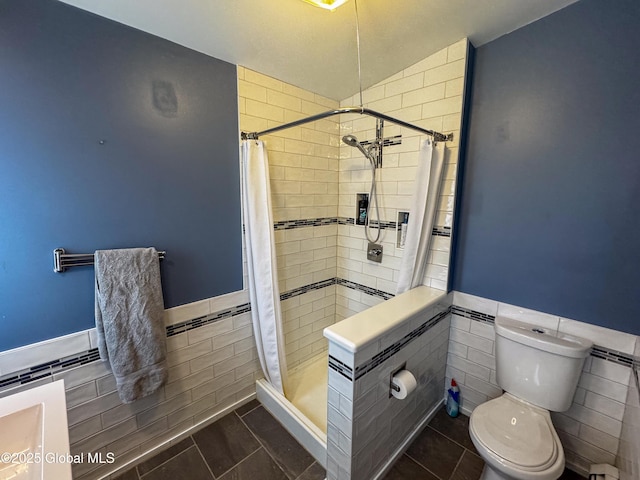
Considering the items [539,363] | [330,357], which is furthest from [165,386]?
[539,363]

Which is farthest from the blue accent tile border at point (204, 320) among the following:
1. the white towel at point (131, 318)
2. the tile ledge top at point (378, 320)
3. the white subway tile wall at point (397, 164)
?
the white subway tile wall at point (397, 164)

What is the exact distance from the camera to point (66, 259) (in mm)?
1201

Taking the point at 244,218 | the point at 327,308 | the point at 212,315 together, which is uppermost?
the point at 244,218

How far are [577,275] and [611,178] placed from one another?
50 centimetres

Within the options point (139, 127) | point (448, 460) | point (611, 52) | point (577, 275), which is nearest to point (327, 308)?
point (448, 460)

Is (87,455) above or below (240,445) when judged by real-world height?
above

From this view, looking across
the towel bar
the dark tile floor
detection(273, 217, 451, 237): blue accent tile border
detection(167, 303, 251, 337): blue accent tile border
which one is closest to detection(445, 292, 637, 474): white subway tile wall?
the dark tile floor

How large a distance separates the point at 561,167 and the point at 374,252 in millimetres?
1236

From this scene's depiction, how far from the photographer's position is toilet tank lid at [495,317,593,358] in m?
1.30

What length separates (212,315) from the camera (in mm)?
1726

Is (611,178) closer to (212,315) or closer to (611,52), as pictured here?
(611,52)

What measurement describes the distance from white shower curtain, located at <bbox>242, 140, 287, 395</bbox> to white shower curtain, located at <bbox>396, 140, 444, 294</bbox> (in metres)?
0.90

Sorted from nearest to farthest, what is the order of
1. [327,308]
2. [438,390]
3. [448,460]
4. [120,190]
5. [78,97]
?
1. [78,97]
2. [120,190]
3. [448,460]
4. [438,390]
5. [327,308]

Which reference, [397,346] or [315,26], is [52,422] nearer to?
[397,346]
